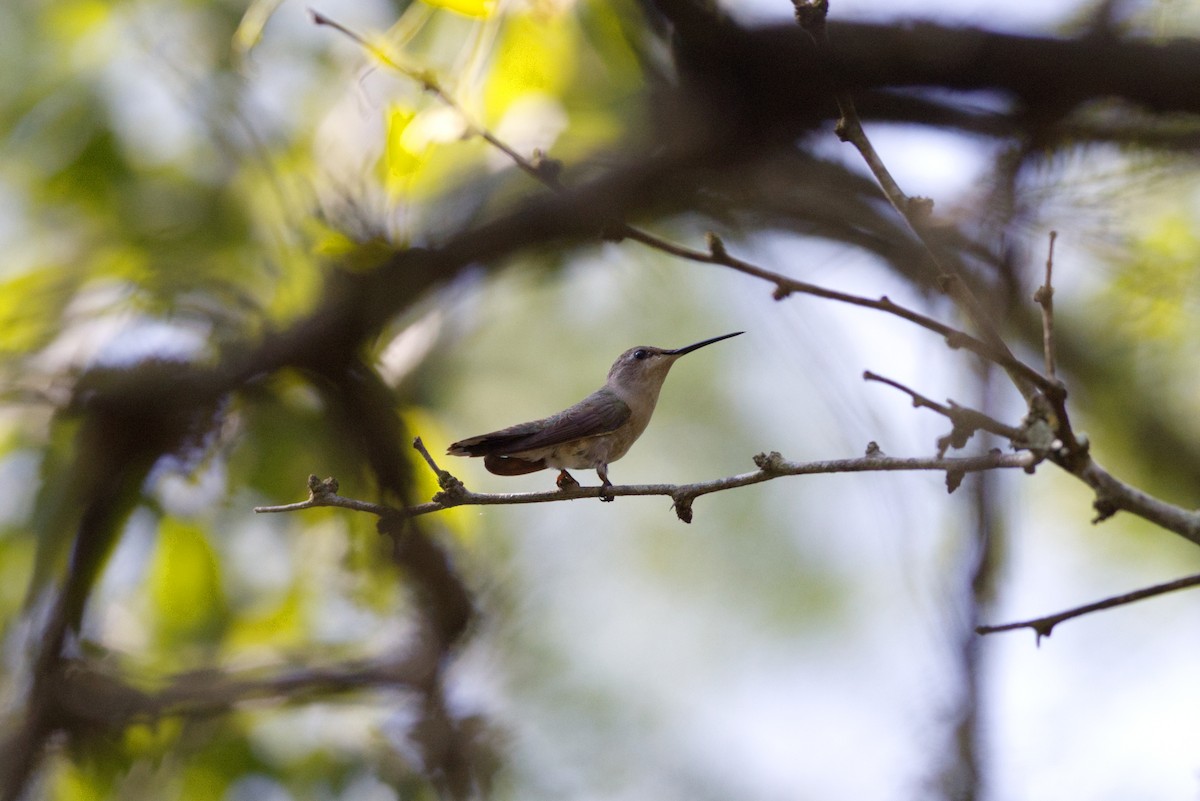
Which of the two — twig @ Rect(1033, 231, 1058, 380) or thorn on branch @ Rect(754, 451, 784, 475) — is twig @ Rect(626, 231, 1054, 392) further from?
thorn on branch @ Rect(754, 451, 784, 475)

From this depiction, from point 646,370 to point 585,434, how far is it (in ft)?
2.26

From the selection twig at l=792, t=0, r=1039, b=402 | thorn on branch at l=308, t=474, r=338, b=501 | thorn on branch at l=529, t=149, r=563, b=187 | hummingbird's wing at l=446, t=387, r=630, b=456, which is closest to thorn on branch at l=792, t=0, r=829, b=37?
twig at l=792, t=0, r=1039, b=402

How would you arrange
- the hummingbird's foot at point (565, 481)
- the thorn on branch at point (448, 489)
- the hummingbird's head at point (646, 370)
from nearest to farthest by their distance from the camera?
1. the thorn on branch at point (448, 489)
2. the hummingbird's foot at point (565, 481)
3. the hummingbird's head at point (646, 370)

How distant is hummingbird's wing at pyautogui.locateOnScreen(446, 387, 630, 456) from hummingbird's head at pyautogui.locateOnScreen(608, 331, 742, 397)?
143 millimetres

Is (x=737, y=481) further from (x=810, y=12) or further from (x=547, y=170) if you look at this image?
(x=810, y=12)

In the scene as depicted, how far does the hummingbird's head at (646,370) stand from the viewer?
3744 millimetres

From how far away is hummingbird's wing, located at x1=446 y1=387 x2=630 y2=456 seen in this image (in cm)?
278

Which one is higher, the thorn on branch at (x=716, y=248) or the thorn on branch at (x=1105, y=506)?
the thorn on branch at (x=716, y=248)

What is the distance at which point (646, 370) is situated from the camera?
3.82 meters

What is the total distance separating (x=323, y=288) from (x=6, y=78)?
93.4 inches

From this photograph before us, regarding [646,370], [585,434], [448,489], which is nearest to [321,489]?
[448,489]

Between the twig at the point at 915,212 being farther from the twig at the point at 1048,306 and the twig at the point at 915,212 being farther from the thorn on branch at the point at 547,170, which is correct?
the thorn on branch at the point at 547,170

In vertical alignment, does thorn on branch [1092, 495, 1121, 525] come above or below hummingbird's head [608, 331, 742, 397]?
below

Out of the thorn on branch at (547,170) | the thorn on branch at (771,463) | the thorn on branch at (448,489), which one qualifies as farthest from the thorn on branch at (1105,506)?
the thorn on branch at (448,489)
